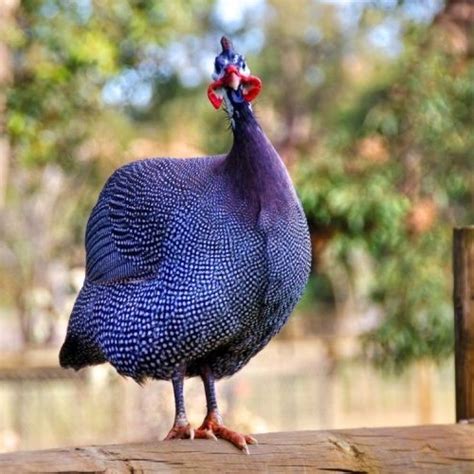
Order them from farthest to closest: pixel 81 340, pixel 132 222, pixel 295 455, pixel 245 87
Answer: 1. pixel 81 340
2. pixel 132 222
3. pixel 245 87
4. pixel 295 455

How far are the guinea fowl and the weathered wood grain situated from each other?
11 centimetres

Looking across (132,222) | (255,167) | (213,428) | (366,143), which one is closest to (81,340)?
(132,222)

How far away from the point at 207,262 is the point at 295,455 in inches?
17.3

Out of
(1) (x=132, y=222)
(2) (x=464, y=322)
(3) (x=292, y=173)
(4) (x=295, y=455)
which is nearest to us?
(4) (x=295, y=455)

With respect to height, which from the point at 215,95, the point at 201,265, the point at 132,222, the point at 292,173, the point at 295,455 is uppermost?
the point at 292,173

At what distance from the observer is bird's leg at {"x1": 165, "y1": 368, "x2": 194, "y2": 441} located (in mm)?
2645

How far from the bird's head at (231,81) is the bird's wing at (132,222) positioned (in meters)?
0.21

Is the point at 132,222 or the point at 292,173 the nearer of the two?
the point at 132,222

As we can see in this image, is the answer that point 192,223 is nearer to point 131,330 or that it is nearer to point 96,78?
point 131,330

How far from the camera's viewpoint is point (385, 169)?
6.37 meters

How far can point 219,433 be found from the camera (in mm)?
2639

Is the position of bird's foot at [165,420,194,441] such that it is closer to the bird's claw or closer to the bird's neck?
the bird's claw

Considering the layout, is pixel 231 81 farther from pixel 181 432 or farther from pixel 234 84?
pixel 181 432

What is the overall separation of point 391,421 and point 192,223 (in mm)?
9625
